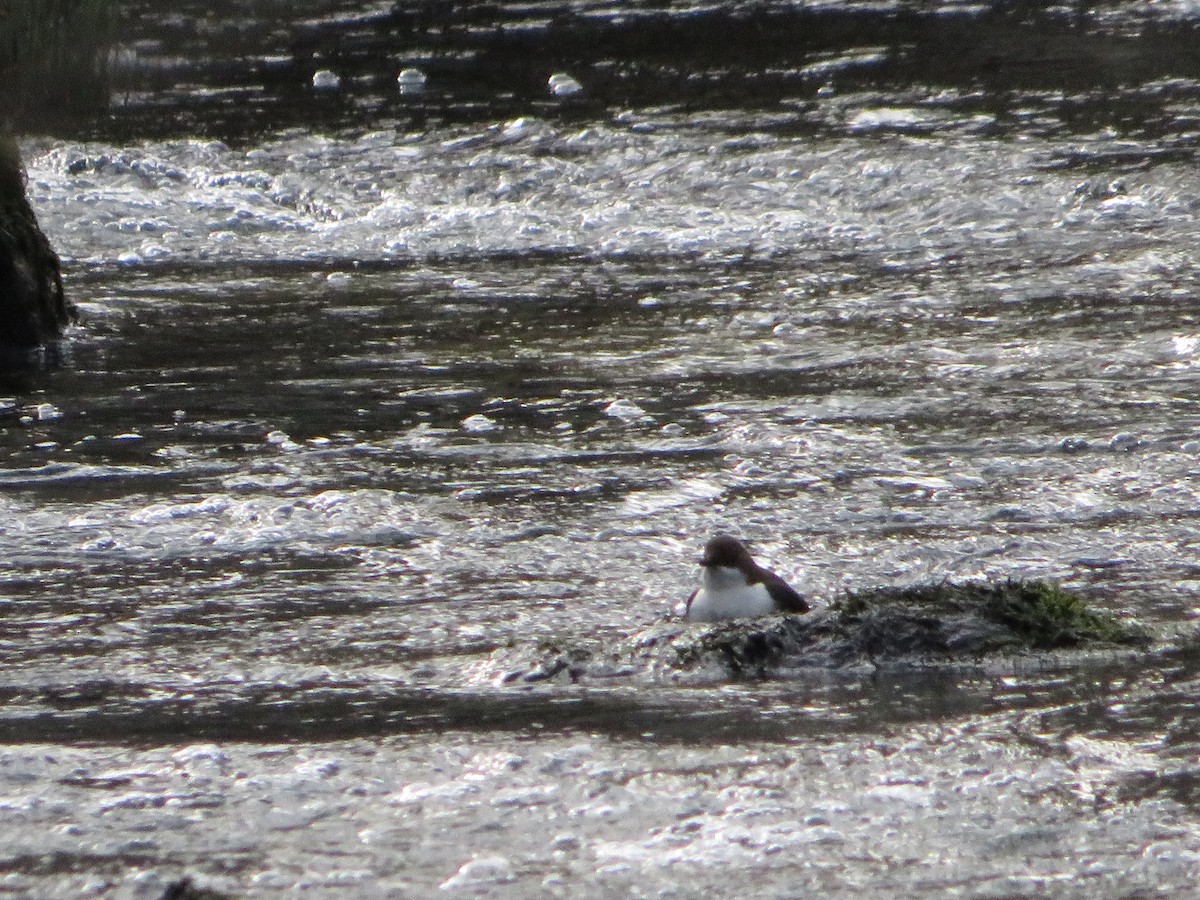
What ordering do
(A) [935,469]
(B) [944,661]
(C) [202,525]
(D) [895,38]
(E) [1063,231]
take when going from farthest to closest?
(D) [895,38] < (E) [1063,231] < (A) [935,469] < (C) [202,525] < (B) [944,661]

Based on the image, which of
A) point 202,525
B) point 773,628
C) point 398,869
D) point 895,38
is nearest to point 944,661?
point 773,628

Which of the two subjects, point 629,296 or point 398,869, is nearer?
point 398,869

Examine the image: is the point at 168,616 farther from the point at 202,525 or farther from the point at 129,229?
the point at 129,229

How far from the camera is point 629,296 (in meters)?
10.6

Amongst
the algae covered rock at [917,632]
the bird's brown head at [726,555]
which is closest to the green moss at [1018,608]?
the algae covered rock at [917,632]

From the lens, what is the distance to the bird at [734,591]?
5.43 m

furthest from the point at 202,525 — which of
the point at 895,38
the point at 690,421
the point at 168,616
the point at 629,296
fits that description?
the point at 895,38

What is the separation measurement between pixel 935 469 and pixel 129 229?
7.09 m

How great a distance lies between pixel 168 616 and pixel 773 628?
180 centimetres

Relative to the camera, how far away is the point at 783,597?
225 inches

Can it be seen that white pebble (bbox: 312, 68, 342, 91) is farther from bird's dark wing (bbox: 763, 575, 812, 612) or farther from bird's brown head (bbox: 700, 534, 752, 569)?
bird's dark wing (bbox: 763, 575, 812, 612)

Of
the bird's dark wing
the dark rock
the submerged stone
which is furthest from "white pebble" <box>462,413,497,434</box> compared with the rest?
the dark rock

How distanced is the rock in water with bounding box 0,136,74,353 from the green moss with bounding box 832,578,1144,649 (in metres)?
5.78

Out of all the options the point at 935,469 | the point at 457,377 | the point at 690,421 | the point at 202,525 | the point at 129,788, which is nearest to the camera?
the point at 129,788
